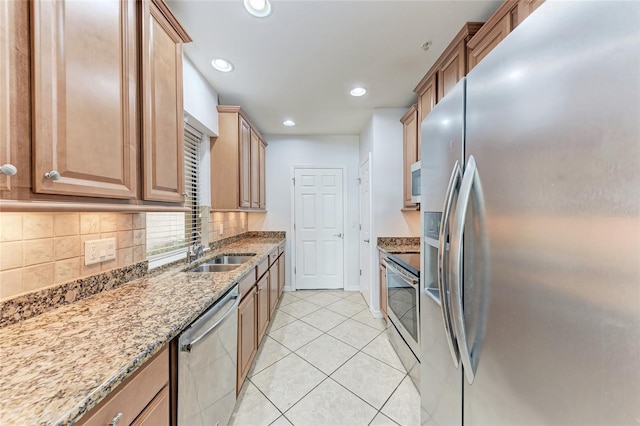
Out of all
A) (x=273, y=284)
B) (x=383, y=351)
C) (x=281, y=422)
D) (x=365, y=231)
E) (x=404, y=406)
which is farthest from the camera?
(x=365, y=231)

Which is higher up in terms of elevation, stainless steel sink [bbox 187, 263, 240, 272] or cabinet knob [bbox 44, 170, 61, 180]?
cabinet knob [bbox 44, 170, 61, 180]

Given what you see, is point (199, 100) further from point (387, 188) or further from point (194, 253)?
point (387, 188)

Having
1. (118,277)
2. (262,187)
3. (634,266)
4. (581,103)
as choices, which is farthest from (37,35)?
(262,187)

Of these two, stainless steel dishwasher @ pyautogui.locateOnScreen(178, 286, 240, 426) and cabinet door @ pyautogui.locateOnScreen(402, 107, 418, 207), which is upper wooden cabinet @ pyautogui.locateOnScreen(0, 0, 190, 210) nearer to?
stainless steel dishwasher @ pyautogui.locateOnScreen(178, 286, 240, 426)

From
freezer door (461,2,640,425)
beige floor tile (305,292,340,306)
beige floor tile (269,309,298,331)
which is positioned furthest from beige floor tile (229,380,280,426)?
beige floor tile (305,292,340,306)

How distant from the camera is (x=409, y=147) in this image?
2.72m

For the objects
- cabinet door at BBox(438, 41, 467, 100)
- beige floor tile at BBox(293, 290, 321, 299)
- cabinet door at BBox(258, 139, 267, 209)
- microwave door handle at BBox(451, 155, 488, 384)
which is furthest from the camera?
beige floor tile at BBox(293, 290, 321, 299)

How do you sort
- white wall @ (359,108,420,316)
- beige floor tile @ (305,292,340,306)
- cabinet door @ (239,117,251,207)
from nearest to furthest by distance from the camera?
cabinet door @ (239,117,251,207), white wall @ (359,108,420,316), beige floor tile @ (305,292,340,306)

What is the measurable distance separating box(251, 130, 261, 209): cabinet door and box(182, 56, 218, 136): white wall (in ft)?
2.14

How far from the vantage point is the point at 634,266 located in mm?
402

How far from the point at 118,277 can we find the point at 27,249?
17.9 inches

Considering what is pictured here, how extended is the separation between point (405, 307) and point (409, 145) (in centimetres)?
180

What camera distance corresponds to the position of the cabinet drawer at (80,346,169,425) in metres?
0.61

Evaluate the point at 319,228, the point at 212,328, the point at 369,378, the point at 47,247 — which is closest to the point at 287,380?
the point at 369,378
